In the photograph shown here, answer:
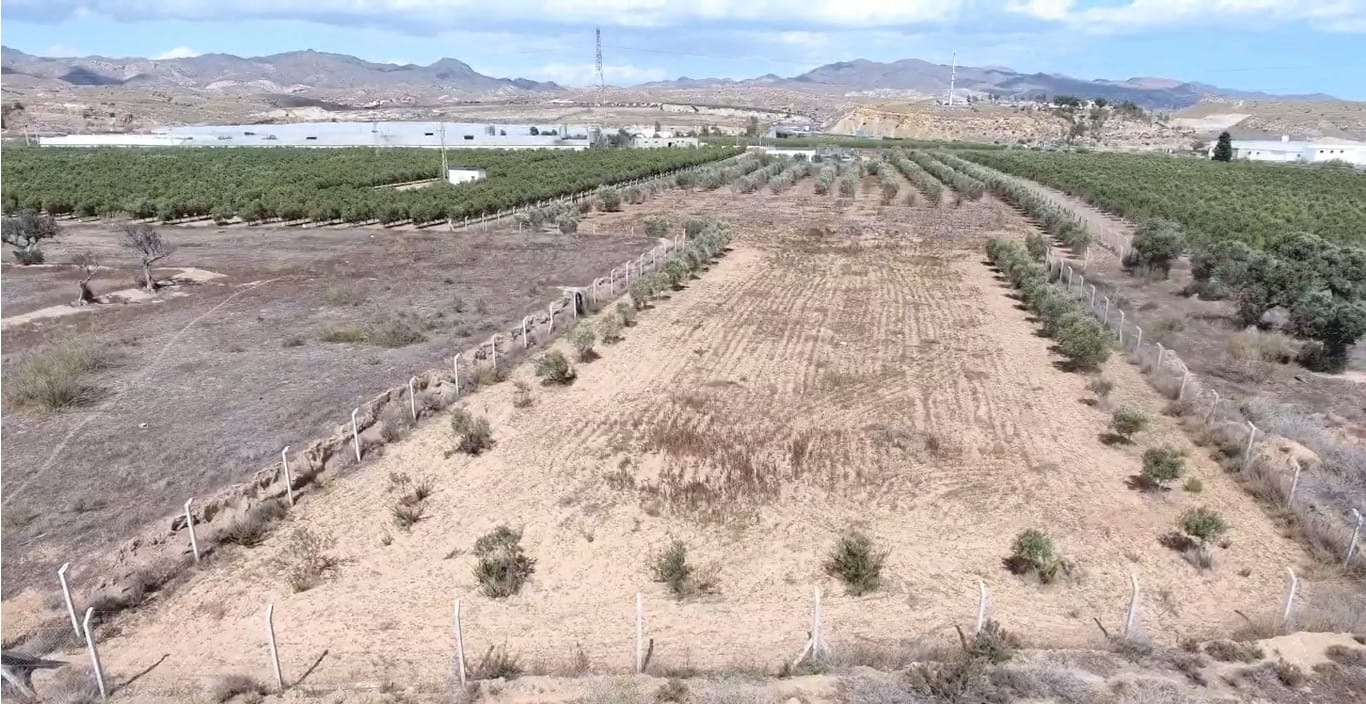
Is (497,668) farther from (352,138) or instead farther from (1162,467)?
(352,138)

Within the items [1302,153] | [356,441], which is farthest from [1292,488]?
[1302,153]

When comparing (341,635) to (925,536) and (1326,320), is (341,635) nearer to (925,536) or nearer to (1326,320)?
(925,536)

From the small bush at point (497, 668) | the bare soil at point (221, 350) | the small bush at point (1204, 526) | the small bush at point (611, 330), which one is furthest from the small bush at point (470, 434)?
the small bush at point (1204, 526)

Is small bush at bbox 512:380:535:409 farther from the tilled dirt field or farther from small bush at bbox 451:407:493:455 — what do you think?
small bush at bbox 451:407:493:455

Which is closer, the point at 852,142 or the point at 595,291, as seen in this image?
the point at 595,291

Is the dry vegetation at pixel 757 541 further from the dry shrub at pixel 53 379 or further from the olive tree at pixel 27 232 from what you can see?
the olive tree at pixel 27 232

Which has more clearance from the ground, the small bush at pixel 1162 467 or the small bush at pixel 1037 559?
the small bush at pixel 1162 467


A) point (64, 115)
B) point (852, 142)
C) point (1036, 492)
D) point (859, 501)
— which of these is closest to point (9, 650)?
point (859, 501)
